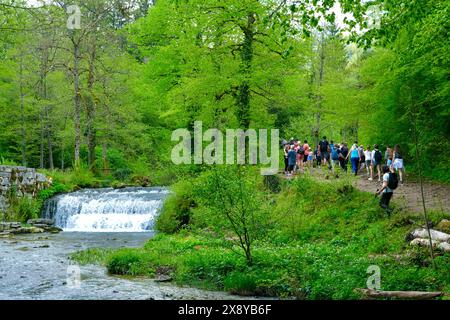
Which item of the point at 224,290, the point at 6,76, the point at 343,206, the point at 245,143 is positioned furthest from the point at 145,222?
the point at 6,76

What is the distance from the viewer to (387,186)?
15727 millimetres

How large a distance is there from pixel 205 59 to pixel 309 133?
2121 centimetres

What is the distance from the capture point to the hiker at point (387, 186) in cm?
1555

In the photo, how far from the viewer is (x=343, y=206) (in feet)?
59.3

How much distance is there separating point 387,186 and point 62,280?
977 centimetres

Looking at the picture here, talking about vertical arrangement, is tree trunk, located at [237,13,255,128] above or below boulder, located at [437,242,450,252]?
above

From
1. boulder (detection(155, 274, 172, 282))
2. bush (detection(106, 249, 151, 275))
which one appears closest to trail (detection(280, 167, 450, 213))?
boulder (detection(155, 274, 172, 282))

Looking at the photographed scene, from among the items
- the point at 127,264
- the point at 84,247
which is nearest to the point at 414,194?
the point at 127,264

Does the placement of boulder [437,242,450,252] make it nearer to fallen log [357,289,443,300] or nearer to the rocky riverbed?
fallen log [357,289,443,300]

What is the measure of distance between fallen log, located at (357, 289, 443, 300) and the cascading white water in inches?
553

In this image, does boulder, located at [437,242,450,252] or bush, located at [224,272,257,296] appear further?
boulder, located at [437,242,450,252]

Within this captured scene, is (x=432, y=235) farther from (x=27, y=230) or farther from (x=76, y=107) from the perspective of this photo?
(x=76, y=107)

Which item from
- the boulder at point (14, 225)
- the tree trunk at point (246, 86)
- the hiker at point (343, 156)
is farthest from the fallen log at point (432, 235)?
the boulder at point (14, 225)

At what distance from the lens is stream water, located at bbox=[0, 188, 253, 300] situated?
1101cm
